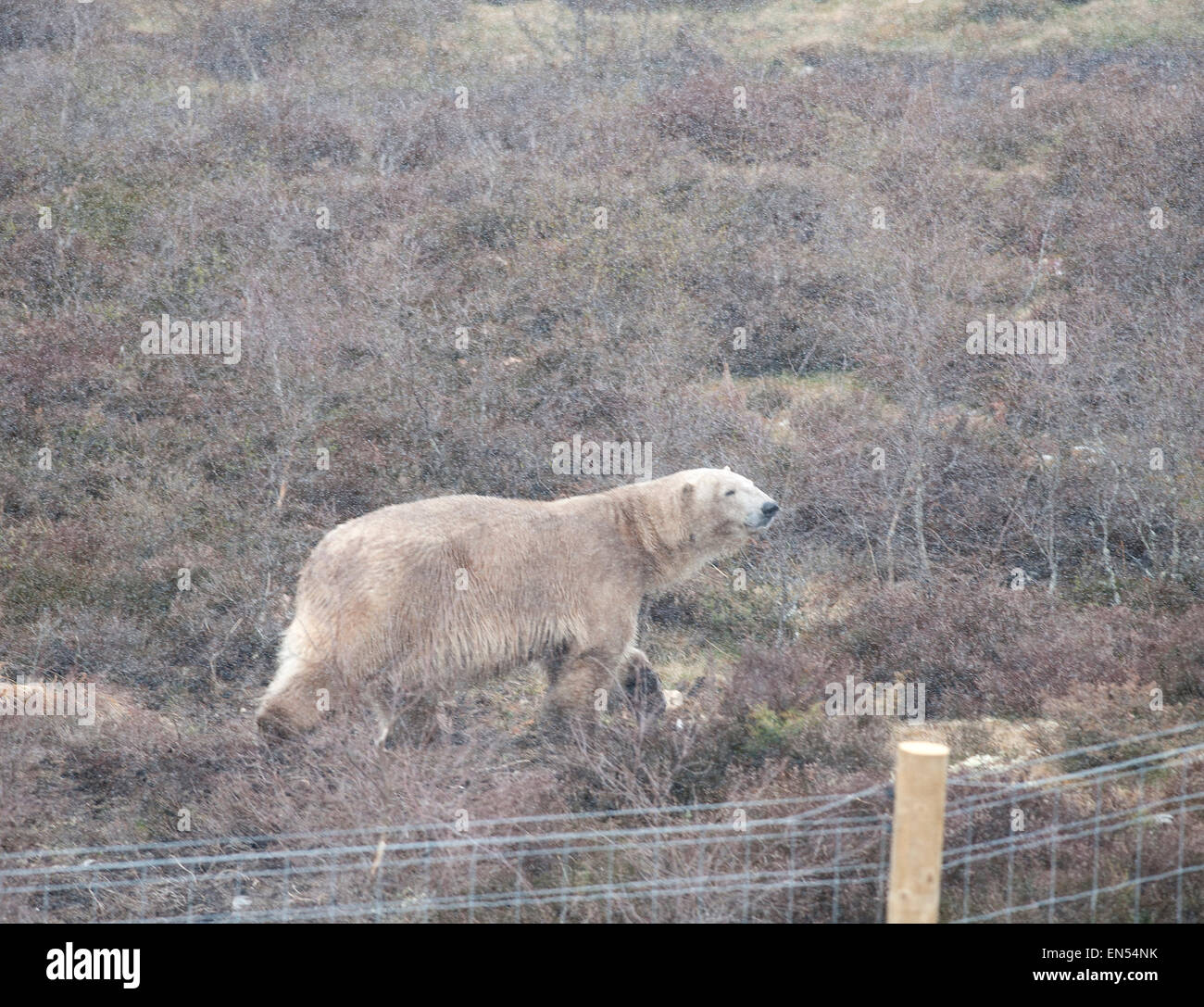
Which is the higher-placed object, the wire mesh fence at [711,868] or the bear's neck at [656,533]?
the bear's neck at [656,533]

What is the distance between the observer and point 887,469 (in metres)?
9.74

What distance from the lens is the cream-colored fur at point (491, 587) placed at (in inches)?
253

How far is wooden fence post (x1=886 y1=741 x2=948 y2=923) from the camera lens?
3447 mm

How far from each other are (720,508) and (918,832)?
4.16 metres

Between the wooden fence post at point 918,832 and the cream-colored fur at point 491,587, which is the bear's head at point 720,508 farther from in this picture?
the wooden fence post at point 918,832

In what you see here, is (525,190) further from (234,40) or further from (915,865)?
(915,865)

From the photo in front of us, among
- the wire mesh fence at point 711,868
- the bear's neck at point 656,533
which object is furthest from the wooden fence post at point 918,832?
the bear's neck at point 656,533

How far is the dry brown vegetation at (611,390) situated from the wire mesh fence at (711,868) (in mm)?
263

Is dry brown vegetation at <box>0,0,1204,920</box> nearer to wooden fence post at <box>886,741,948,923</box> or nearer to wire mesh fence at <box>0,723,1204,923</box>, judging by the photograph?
wire mesh fence at <box>0,723,1204,923</box>

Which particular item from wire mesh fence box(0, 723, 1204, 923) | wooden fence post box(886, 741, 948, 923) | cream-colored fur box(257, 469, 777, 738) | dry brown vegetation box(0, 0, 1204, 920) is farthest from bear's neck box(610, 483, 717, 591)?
wooden fence post box(886, 741, 948, 923)

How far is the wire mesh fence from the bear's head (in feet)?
6.92
